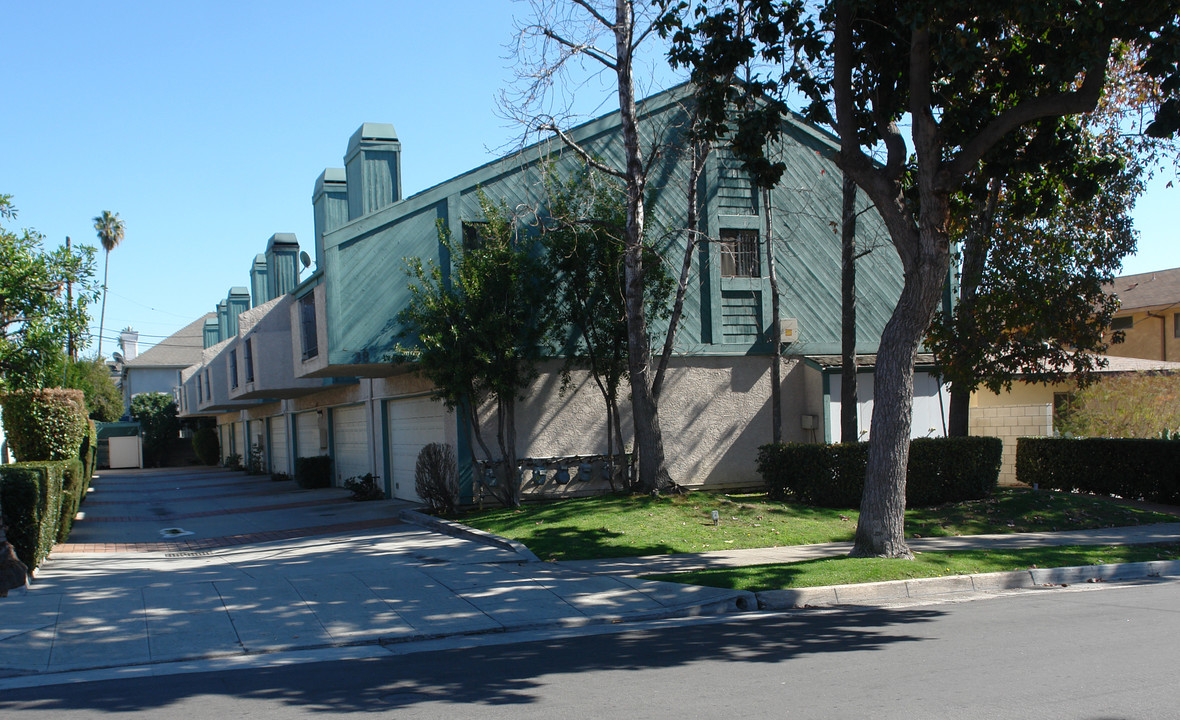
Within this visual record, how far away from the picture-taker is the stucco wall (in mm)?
19500

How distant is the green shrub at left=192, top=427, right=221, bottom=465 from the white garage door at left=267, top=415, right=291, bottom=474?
50.0ft

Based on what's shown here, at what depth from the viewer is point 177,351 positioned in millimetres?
63281

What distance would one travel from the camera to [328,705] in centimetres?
599

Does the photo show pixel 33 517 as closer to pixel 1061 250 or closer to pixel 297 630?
pixel 297 630

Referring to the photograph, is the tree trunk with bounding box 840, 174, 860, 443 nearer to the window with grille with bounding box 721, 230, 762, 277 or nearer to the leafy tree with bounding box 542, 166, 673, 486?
the window with grille with bounding box 721, 230, 762, 277

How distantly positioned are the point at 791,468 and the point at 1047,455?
5793 mm

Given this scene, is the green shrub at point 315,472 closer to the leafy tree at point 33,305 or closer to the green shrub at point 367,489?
the green shrub at point 367,489

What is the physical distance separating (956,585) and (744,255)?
10.5 meters

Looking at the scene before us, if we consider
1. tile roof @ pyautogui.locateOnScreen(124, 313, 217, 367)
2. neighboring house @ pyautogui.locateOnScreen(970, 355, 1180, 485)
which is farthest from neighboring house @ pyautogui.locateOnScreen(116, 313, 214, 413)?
neighboring house @ pyautogui.locateOnScreen(970, 355, 1180, 485)

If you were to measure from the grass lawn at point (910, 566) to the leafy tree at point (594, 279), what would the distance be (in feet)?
22.3

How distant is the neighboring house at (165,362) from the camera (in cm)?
6194

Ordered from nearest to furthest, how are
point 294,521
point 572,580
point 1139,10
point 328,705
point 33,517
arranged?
point 328,705 → point 1139,10 → point 572,580 → point 33,517 → point 294,521

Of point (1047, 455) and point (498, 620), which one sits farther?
point (1047, 455)

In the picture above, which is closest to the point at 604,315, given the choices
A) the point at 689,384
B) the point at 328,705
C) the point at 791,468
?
the point at 689,384
